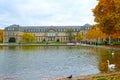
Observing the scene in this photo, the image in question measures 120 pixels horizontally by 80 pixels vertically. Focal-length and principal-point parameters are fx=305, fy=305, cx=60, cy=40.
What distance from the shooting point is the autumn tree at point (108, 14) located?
3173 cm

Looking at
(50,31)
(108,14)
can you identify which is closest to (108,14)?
(108,14)

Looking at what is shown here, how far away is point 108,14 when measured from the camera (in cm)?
3341

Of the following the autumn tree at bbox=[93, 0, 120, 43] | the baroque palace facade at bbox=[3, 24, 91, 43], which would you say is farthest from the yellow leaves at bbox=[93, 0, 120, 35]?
the baroque palace facade at bbox=[3, 24, 91, 43]

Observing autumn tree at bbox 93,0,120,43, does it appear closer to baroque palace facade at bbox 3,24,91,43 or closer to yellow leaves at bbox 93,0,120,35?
yellow leaves at bbox 93,0,120,35

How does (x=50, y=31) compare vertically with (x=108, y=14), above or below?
below

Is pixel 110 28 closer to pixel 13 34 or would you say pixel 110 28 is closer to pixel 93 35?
pixel 93 35

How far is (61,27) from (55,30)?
385 cm

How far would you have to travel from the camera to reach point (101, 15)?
37.8 m

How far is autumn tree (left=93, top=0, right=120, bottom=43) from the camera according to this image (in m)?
31.7

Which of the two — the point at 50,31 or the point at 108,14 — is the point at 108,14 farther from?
the point at 50,31

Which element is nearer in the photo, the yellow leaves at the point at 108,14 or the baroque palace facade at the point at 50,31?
the yellow leaves at the point at 108,14

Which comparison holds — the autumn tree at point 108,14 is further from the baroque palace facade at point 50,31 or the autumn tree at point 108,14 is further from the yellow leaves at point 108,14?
the baroque palace facade at point 50,31

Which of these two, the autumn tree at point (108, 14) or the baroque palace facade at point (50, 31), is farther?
the baroque palace facade at point (50, 31)

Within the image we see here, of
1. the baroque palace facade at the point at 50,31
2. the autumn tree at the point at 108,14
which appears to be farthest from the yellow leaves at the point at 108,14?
the baroque palace facade at the point at 50,31
